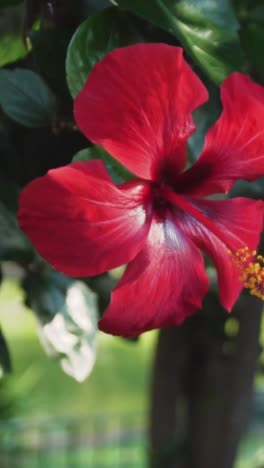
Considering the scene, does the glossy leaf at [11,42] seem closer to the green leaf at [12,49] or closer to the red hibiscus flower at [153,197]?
the green leaf at [12,49]

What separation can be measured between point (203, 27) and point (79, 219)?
0.53 ft

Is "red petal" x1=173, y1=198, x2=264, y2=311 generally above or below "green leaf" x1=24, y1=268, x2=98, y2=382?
above

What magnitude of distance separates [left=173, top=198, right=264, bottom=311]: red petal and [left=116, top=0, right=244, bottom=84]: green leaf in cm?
11

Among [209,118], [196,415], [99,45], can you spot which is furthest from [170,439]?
[99,45]

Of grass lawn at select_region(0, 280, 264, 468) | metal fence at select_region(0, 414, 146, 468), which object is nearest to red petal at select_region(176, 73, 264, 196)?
metal fence at select_region(0, 414, 146, 468)

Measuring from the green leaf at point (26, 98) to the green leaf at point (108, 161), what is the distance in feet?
0.28

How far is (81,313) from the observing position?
73 centimetres

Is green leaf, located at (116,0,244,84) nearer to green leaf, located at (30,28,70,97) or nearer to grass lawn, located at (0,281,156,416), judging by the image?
green leaf, located at (30,28,70,97)

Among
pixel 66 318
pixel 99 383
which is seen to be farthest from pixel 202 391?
pixel 99 383

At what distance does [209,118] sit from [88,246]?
0.19 meters

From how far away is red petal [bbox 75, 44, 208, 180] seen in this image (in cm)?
49

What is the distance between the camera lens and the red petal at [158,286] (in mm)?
565

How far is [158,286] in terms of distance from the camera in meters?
0.58

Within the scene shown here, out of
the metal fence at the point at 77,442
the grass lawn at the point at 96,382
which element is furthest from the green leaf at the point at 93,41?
the grass lawn at the point at 96,382
